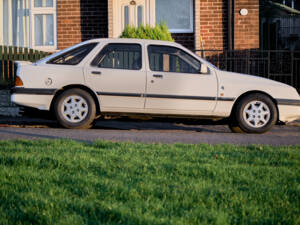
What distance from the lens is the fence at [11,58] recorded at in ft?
50.8

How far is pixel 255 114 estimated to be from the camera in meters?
8.74

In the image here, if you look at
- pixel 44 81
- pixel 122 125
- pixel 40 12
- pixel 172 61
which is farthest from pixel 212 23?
pixel 44 81

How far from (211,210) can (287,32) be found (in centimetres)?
2155

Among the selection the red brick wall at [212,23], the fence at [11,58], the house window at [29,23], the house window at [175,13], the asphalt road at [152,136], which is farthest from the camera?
the house window at [29,23]

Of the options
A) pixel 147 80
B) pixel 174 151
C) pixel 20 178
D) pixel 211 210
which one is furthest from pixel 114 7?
pixel 211 210

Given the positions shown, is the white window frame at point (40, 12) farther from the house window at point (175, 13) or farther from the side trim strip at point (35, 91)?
the side trim strip at point (35, 91)

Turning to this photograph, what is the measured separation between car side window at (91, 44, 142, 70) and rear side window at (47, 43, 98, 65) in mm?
204

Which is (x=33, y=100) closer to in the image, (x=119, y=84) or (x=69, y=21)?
(x=119, y=84)

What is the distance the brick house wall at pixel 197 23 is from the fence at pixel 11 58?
1198 millimetres

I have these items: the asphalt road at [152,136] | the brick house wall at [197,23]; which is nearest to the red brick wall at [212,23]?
the brick house wall at [197,23]

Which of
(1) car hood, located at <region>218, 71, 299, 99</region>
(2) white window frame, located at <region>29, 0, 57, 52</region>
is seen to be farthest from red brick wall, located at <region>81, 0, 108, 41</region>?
(1) car hood, located at <region>218, 71, 299, 99</region>

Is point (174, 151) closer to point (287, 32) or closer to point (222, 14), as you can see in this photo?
point (222, 14)

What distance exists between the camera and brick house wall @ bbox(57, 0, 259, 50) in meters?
15.9

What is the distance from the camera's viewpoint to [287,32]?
23922mm
